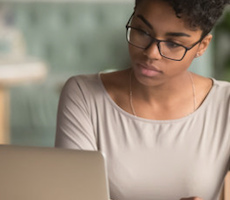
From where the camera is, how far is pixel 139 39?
4.71 feet

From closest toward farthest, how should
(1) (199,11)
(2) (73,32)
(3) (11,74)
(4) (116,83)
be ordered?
(1) (199,11)
(4) (116,83)
(3) (11,74)
(2) (73,32)

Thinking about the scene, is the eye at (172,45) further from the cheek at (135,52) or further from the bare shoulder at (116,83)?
the bare shoulder at (116,83)

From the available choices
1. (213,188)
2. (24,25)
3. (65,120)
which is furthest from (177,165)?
(24,25)

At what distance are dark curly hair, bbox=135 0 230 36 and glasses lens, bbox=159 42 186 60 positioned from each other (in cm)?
6

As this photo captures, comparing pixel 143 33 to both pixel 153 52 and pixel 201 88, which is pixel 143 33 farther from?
pixel 201 88

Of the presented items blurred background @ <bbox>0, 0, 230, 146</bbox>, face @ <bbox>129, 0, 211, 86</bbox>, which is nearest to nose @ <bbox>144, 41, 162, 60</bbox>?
face @ <bbox>129, 0, 211, 86</bbox>

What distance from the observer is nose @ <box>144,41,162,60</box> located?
4.59 feet

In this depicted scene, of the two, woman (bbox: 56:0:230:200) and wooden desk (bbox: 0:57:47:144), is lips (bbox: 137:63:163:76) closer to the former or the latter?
woman (bbox: 56:0:230:200)

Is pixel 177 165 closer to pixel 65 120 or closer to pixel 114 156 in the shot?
pixel 114 156

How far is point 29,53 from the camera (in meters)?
5.21

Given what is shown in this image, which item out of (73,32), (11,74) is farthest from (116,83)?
(73,32)

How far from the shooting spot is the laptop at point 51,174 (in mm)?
1031

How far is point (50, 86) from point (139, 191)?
3525 millimetres

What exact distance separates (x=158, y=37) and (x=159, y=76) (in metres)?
0.12
